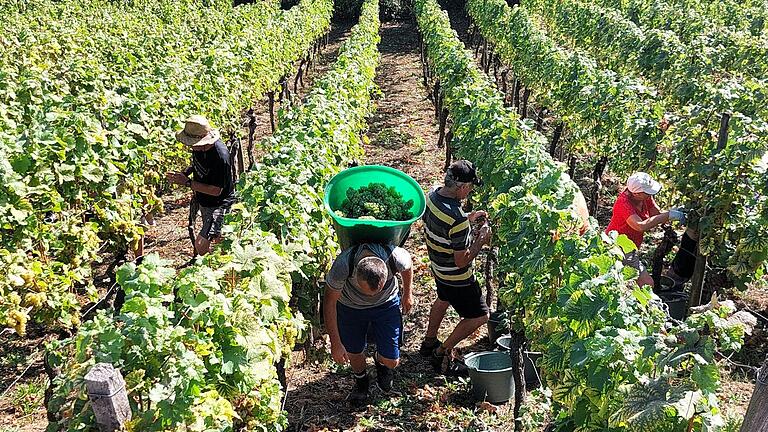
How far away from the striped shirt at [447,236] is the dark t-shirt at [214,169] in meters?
2.10

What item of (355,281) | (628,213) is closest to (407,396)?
(355,281)

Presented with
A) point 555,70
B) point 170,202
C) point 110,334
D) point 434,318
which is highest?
point 110,334

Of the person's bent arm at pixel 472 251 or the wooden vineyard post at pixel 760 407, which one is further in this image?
the person's bent arm at pixel 472 251

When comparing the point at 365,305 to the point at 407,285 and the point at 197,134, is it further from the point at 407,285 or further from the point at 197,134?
the point at 197,134

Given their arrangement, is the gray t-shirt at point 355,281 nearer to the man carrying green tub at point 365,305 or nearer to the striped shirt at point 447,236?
the man carrying green tub at point 365,305

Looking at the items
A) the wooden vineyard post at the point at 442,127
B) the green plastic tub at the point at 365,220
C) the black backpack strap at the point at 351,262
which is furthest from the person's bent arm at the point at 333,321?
the wooden vineyard post at the point at 442,127

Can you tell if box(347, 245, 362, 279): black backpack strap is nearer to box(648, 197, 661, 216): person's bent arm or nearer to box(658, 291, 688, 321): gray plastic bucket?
box(648, 197, 661, 216): person's bent arm

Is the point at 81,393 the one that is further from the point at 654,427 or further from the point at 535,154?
the point at 535,154

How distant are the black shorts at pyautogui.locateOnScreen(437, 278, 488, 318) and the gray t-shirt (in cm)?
68

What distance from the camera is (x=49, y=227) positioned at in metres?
5.04

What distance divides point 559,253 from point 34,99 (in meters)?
5.41

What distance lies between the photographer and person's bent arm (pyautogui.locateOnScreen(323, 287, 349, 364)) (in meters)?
4.53

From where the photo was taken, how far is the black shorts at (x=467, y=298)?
522 cm

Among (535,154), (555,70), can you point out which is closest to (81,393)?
(535,154)
